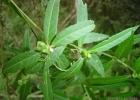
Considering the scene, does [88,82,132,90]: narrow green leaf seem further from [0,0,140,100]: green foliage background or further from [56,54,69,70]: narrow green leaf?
[0,0,140,100]: green foliage background

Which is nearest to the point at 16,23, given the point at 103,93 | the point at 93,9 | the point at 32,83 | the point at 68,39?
the point at 32,83

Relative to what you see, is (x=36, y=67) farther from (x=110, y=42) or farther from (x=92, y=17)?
(x=92, y=17)

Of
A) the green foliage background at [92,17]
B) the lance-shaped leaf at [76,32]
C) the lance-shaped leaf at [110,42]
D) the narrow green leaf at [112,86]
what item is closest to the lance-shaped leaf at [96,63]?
the lance-shaped leaf at [110,42]

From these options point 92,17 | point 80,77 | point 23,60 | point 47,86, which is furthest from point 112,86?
point 92,17

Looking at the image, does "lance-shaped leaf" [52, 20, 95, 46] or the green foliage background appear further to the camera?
the green foliage background

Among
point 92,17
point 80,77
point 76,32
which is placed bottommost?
point 80,77

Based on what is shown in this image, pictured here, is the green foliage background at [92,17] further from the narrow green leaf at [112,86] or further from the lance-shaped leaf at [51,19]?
A: the lance-shaped leaf at [51,19]

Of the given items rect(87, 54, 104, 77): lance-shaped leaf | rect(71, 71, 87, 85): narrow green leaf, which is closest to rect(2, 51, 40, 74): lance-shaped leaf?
rect(87, 54, 104, 77): lance-shaped leaf

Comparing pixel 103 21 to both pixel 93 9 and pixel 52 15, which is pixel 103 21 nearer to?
pixel 93 9
